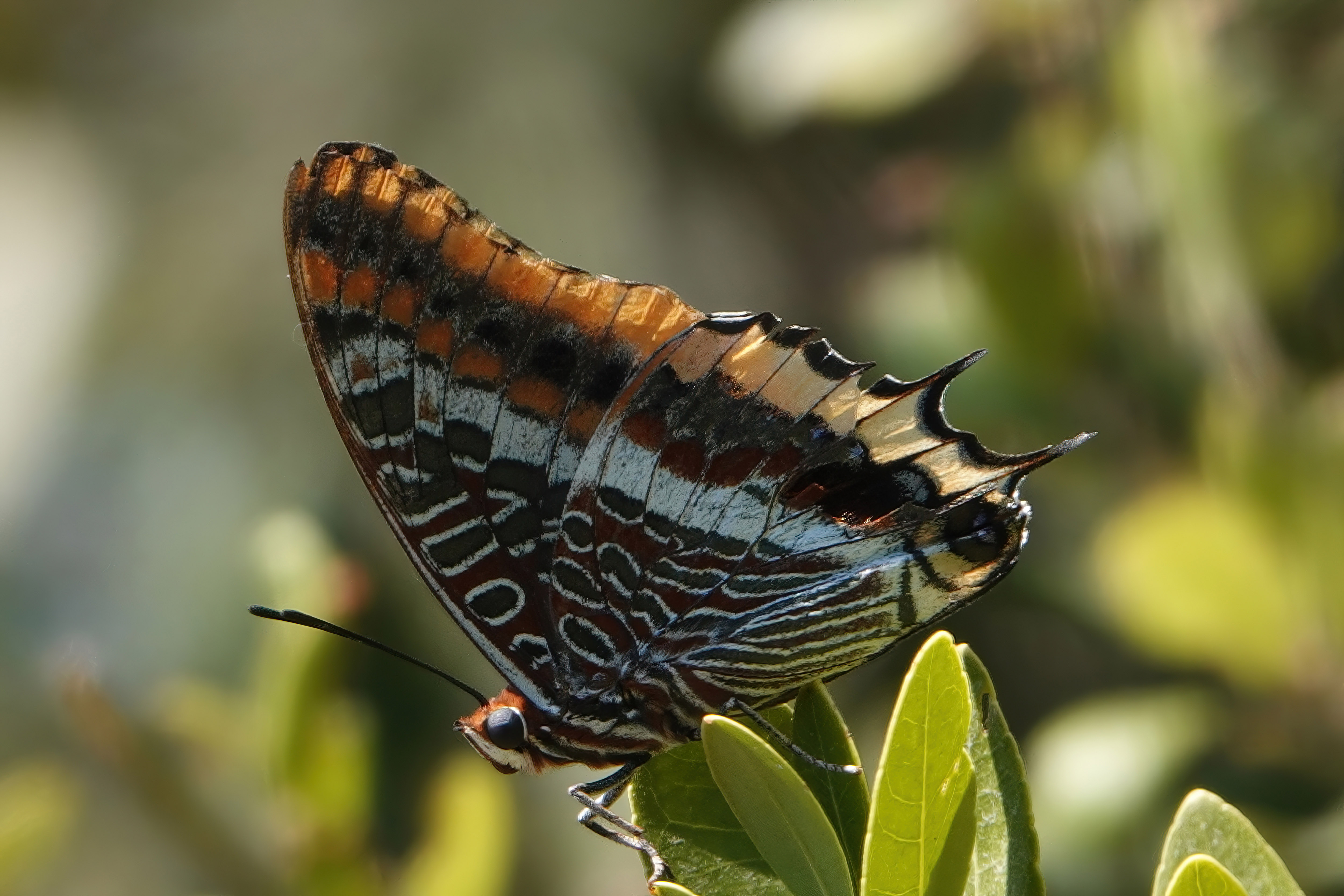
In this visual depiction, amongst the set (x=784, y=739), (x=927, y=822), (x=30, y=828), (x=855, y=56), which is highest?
(x=855, y=56)

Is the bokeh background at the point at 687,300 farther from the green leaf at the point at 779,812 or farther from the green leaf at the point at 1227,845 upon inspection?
the green leaf at the point at 1227,845

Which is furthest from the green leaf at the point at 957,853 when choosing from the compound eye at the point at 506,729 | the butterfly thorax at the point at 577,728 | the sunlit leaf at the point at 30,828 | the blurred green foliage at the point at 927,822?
the sunlit leaf at the point at 30,828

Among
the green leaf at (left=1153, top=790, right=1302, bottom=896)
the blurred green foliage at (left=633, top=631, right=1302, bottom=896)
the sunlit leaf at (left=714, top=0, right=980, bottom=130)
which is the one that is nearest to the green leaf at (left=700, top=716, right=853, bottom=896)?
the blurred green foliage at (left=633, top=631, right=1302, bottom=896)

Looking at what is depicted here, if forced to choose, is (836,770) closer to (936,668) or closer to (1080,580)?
(936,668)

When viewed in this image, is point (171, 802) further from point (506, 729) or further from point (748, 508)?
point (748, 508)

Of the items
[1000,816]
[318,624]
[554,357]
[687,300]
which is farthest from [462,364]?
[687,300]
